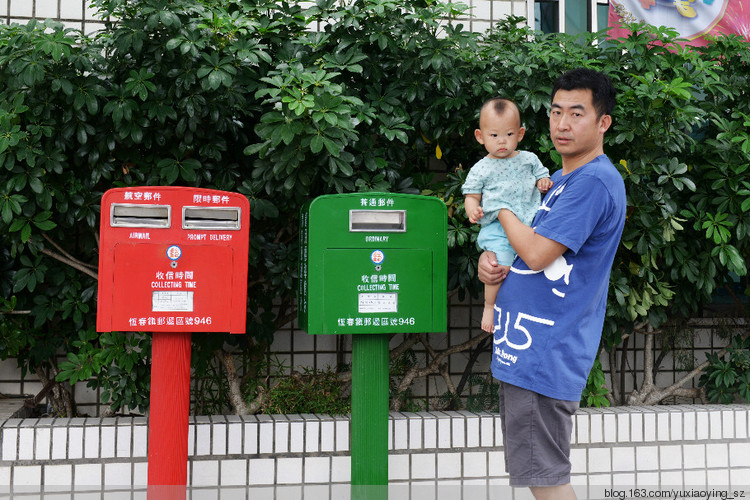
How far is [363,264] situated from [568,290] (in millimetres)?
894

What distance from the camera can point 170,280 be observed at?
2.67 meters

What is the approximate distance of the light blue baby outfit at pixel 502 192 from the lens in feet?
7.75

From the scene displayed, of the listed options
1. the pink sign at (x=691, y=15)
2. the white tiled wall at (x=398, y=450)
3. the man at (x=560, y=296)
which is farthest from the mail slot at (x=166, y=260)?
the pink sign at (x=691, y=15)

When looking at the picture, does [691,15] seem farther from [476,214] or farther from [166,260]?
[166,260]

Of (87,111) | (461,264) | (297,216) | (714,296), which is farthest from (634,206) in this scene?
(87,111)

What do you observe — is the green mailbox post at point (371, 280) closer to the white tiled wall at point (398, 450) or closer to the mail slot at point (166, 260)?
the mail slot at point (166, 260)

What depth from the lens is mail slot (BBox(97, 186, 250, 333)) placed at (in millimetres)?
2645

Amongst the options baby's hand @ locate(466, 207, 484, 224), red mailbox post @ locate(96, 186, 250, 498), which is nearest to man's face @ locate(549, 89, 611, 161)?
baby's hand @ locate(466, 207, 484, 224)

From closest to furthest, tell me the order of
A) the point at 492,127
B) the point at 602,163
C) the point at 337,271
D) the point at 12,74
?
1. the point at 602,163
2. the point at 492,127
3. the point at 337,271
4. the point at 12,74

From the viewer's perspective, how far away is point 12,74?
3.22 m

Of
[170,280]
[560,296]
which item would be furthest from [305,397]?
[560,296]

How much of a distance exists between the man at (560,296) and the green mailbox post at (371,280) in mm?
649

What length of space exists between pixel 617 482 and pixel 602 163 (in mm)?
2131

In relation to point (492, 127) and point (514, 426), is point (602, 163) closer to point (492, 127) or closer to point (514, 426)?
point (492, 127)
